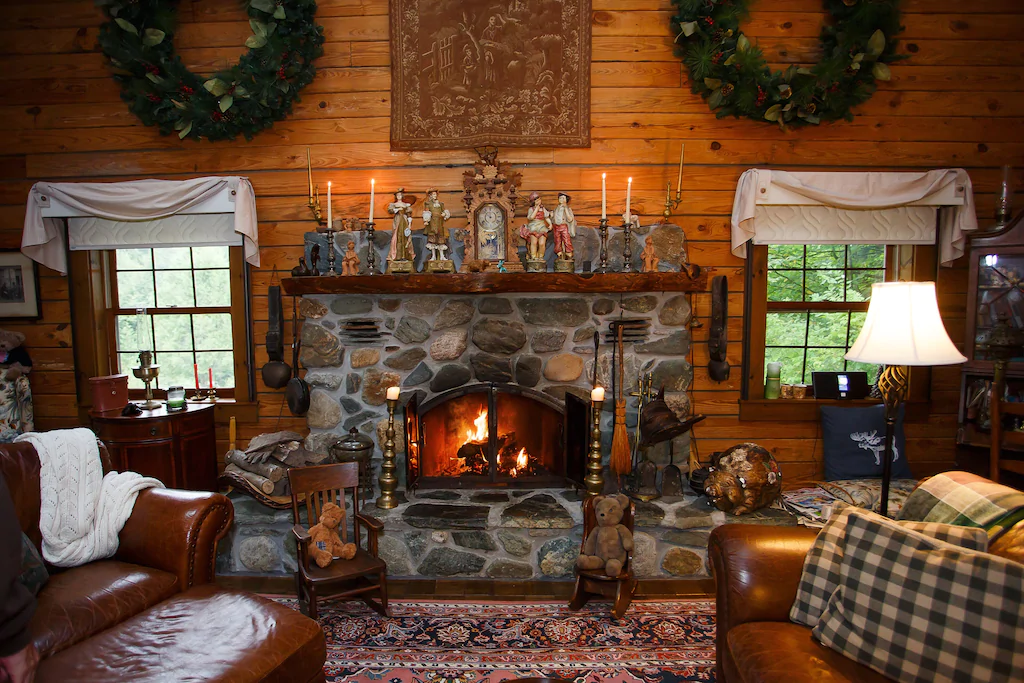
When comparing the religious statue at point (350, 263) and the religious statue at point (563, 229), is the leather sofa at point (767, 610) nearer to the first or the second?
the religious statue at point (563, 229)

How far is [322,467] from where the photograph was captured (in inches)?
104

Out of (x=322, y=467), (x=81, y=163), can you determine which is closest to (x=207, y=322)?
(x=81, y=163)

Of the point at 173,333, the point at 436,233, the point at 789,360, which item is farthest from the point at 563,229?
the point at 173,333

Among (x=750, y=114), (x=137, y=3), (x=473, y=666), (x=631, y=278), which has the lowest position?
(x=473, y=666)

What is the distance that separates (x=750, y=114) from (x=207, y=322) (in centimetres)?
376

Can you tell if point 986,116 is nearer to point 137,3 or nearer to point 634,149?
point 634,149

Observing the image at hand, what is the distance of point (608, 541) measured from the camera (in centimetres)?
256

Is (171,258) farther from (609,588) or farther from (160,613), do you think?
(609,588)

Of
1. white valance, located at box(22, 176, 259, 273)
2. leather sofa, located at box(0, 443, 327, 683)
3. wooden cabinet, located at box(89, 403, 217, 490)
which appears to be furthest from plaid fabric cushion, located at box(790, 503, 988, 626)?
white valance, located at box(22, 176, 259, 273)

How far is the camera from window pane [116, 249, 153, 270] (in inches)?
153

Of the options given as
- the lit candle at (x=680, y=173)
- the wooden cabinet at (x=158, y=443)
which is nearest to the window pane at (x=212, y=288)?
the wooden cabinet at (x=158, y=443)

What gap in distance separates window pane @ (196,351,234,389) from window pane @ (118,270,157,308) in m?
0.52

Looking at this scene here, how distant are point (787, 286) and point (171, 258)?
4154 millimetres

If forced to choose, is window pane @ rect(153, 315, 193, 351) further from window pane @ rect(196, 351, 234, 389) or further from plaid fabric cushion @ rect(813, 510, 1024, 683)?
plaid fabric cushion @ rect(813, 510, 1024, 683)
